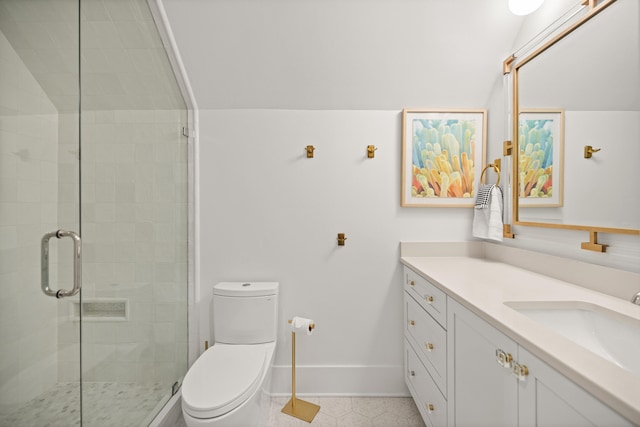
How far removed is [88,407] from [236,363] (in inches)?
23.9

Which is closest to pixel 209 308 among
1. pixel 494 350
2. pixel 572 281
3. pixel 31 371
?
pixel 31 371

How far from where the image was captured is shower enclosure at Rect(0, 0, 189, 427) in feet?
3.51

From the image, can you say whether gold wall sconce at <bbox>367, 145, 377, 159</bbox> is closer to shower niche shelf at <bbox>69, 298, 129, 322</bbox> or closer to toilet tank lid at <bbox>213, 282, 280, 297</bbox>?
toilet tank lid at <bbox>213, 282, 280, 297</bbox>

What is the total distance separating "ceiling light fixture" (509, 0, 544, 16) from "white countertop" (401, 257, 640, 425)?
1.34 m

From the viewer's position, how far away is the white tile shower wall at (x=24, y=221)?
1.04 metres

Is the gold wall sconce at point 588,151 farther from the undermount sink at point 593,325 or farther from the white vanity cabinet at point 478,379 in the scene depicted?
the white vanity cabinet at point 478,379

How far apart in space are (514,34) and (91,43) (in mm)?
2164

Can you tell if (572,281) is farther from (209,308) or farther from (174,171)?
(174,171)

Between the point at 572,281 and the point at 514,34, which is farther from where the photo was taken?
the point at 514,34

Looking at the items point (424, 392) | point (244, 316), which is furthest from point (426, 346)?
point (244, 316)

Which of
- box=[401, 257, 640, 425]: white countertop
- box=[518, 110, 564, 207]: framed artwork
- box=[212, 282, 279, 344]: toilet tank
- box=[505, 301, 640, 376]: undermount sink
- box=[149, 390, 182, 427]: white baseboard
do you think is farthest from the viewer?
box=[212, 282, 279, 344]: toilet tank

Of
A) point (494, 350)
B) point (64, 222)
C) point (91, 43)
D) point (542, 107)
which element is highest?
point (91, 43)

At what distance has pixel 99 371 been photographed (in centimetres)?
127

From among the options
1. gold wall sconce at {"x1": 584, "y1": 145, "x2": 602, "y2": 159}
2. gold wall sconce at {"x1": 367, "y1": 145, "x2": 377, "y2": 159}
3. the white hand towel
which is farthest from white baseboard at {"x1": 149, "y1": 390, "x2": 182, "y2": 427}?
gold wall sconce at {"x1": 584, "y1": 145, "x2": 602, "y2": 159}
